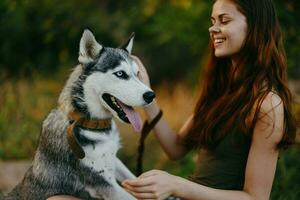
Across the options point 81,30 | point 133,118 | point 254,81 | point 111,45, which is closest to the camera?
point 254,81

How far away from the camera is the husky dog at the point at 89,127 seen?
2848mm

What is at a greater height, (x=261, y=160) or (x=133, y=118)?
(x=133, y=118)

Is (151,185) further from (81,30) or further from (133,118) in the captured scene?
(81,30)

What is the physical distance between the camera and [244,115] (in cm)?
264

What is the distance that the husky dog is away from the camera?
2848mm

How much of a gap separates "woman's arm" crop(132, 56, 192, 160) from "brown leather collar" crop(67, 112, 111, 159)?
0.29 meters

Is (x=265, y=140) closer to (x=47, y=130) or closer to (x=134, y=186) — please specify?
(x=134, y=186)

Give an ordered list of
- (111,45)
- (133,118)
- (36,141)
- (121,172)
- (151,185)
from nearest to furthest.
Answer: (151,185) < (133,118) < (121,172) < (36,141) < (111,45)

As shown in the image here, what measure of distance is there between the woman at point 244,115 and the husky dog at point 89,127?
1.34 ft

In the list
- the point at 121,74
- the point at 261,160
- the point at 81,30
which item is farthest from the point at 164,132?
the point at 81,30

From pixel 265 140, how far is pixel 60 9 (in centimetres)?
589

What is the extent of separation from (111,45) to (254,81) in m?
6.58

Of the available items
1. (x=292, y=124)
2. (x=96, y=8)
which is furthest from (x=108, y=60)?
(x=96, y=8)

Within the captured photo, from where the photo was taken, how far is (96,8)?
944cm
